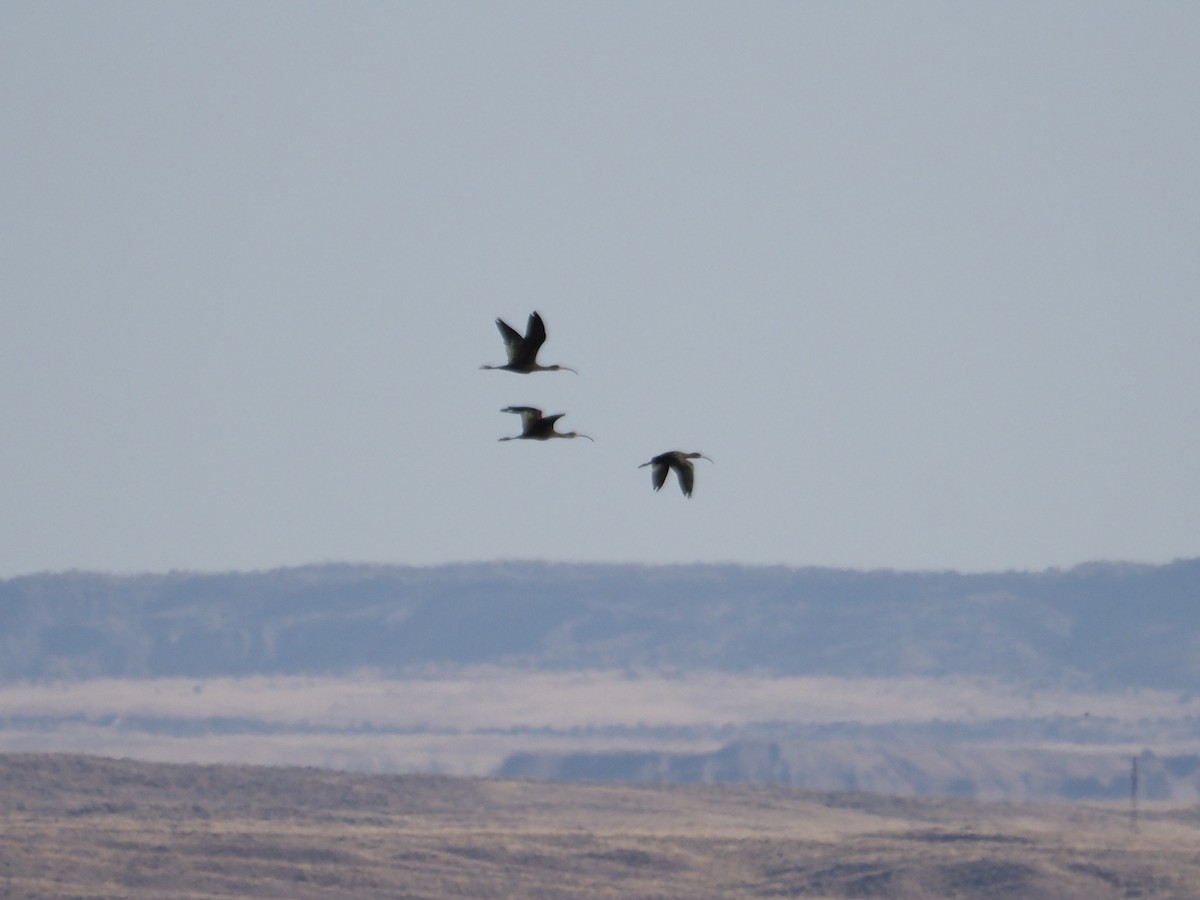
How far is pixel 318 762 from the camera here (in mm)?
162750

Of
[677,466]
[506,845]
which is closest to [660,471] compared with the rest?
[677,466]

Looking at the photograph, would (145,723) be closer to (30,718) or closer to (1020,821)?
(30,718)

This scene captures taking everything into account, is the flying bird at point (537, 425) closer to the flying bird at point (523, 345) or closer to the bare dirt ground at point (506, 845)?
Answer: the flying bird at point (523, 345)

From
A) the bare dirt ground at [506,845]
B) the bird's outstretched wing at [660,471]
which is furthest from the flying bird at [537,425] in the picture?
the bare dirt ground at [506,845]

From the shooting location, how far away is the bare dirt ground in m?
81.7

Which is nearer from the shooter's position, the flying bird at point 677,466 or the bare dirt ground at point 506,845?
the flying bird at point 677,466

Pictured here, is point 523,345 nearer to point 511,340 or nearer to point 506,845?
point 511,340

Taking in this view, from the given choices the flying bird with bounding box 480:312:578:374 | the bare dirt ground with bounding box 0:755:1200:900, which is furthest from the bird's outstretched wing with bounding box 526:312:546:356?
the bare dirt ground with bounding box 0:755:1200:900

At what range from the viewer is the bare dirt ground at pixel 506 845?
8169 centimetres

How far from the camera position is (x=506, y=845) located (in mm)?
87875

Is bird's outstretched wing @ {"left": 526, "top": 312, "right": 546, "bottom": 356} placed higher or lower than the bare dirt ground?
higher

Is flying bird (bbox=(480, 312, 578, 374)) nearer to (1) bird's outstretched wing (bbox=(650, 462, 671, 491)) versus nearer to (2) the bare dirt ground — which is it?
(1) bird's outstretched wing (bbox=(650, 462, 671, 491))

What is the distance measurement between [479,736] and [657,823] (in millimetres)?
76460

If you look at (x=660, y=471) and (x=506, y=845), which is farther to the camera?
(x=506, y=845)
